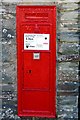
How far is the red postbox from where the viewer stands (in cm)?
483

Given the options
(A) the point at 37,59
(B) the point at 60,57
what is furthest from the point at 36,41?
(B) the point at 60,57

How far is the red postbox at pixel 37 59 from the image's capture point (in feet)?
15.8

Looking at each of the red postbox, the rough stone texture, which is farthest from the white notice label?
the rough stone texture

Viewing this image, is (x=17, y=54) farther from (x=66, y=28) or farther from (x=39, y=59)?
(x=66, y=28)

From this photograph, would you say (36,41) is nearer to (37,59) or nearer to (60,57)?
(37,59)

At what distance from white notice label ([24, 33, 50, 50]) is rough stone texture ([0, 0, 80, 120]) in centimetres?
19

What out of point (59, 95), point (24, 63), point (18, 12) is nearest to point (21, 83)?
point (24, 63)

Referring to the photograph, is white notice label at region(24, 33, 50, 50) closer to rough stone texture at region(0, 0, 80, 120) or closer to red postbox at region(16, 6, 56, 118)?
red postbox at region(16, 6, 56, 118)

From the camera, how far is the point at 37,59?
16.0 ft

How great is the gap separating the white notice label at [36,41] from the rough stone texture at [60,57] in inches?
7.3

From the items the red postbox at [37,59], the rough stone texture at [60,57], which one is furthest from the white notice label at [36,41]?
the rough stone texture at [60,57]

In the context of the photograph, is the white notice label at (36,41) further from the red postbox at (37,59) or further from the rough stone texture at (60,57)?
the rough stone texture at (60,57)

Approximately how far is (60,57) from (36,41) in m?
0.44

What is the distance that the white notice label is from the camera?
4.86 meters
